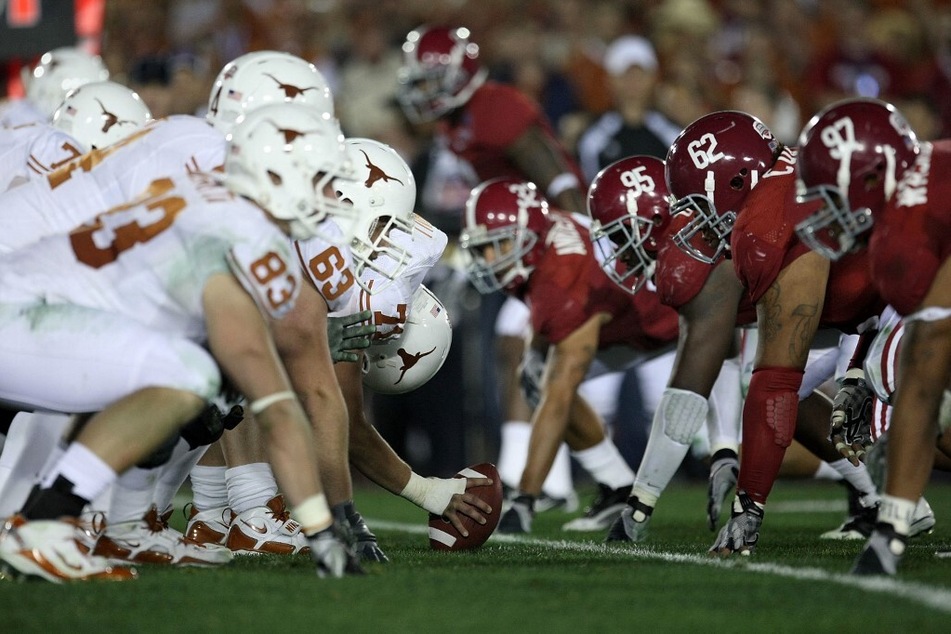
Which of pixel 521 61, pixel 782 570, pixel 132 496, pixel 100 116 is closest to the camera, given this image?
pixel 782 570

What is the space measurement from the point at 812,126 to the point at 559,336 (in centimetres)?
234

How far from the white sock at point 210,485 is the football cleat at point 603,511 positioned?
175 cm

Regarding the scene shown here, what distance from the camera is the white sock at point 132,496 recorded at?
416 cm

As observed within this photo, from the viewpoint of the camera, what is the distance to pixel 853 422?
15.4 ft

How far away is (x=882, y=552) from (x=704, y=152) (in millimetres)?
1672

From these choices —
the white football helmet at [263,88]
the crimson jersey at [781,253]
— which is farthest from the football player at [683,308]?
the white football helmet at [263,88]

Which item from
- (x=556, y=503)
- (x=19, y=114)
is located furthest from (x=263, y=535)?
(x=556, y=503)

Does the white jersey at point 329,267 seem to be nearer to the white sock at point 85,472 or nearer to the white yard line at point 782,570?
the white sock at point 85,472

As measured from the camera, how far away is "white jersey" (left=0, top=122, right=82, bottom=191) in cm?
539

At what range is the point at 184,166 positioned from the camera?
4.36 m

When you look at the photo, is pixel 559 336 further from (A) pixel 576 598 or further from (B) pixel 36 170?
(A) pixel 576 598

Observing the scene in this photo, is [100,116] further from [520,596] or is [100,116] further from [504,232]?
[520,596]

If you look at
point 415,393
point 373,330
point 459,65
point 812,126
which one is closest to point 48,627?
point 373,330

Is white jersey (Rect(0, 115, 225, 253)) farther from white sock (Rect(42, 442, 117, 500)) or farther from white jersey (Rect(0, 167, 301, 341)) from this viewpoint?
white sock (Rect(42, 442, 117, 500))
